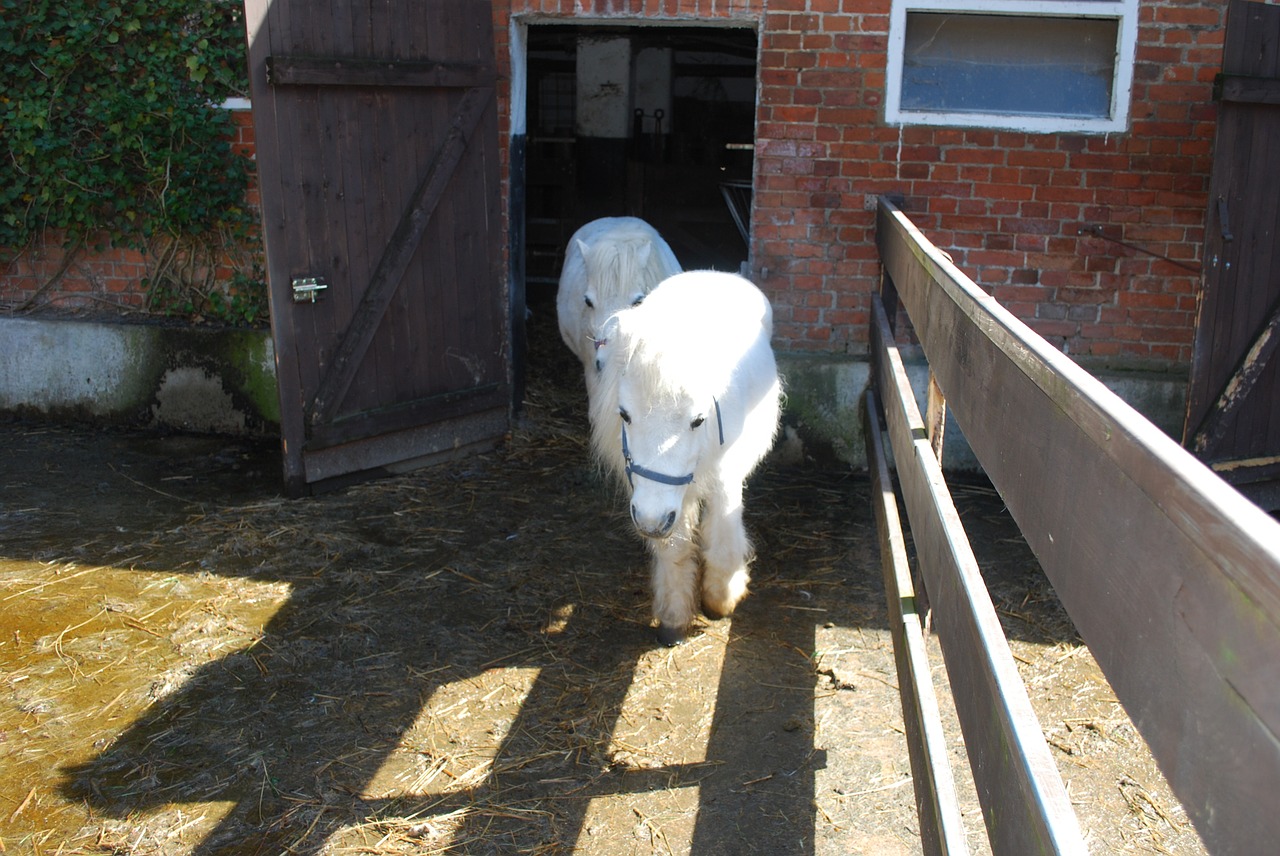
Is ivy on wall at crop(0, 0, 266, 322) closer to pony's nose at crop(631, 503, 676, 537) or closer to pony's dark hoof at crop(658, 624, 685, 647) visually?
pony's dark hoof at crop(658, 624, 685, 647)

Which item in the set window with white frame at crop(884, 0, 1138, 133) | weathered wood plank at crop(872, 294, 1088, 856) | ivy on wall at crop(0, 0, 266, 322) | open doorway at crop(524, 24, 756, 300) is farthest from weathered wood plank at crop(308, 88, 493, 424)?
open doorway at crop(524, 24, 756, 300)

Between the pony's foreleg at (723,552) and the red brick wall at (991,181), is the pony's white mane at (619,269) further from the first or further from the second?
the pony's foreleg at (723,552)

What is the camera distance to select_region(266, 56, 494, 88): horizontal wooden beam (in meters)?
4.47

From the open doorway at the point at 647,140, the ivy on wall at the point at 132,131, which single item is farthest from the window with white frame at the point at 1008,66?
the open doorway at the point at 647,140

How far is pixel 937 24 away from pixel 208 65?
407cm

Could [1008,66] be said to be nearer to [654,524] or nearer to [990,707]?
[654,524]

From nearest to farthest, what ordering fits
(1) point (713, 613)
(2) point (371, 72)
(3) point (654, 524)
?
(3) point (654, 524)
(1) point (713, 613)
(2) point (371, 72)

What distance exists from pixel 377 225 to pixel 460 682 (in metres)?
2.56

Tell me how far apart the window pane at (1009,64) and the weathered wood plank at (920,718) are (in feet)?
8.55

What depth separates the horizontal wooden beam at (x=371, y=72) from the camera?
14.7 feet

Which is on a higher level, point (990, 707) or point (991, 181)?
point (991, 181)

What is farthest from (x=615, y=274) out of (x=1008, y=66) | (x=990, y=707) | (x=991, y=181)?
(x=990, y=707)

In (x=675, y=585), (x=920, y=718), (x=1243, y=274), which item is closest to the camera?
(x=920, y=718)

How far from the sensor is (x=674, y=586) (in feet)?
12.1
